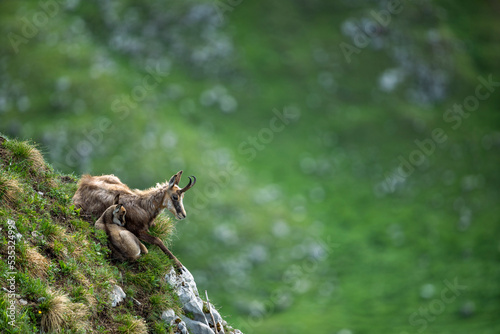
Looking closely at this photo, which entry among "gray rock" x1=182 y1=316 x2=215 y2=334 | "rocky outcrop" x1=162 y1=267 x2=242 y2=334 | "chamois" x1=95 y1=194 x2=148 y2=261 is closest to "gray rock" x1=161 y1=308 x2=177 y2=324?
"rocky outcrop" x1=162 y1=267 x2=242 y2=334

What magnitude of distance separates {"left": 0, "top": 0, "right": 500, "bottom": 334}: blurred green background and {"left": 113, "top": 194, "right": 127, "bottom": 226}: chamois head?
46.6 m

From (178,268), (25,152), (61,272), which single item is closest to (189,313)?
(178,268)

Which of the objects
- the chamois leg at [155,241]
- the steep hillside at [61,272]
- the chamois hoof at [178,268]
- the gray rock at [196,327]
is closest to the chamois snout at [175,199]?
the steep hillside at [61,272]

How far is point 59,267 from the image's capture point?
13.9 m

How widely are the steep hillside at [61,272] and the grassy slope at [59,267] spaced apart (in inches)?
0.7

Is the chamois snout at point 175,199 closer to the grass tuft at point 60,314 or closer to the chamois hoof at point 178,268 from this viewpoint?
the chamois hoof at point 178,268

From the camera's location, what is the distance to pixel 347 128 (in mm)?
82500

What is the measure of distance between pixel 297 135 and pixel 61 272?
228 ft

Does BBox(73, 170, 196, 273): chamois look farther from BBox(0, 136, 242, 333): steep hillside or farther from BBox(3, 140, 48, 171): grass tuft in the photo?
BBox(3, 140, 48, 171): grass tuft

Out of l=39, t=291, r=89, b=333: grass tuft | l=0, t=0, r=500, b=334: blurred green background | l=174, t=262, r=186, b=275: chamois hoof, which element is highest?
l=39, t=291, r=89, b=333: grass tuft

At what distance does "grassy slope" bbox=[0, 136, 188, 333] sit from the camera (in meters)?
12.5

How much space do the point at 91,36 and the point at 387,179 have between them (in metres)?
52.1

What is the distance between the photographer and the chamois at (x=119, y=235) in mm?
15516

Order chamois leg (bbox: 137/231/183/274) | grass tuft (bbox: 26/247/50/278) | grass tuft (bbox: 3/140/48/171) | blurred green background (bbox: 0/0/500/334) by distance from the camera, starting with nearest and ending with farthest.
Result: grass tuft (bbox: 26/247/50/278) → grass tuft (bbox: 3/140/48/171) → chamois leg (bbox: 137/231/183/274) → blurred green background (bbox: 0/0/500/334)
